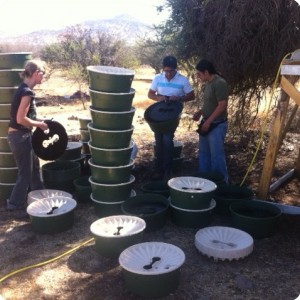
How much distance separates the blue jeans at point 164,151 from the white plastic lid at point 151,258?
2.20m

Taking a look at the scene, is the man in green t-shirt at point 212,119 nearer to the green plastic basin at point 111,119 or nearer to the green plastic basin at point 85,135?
the green plastic basin at point 111,119

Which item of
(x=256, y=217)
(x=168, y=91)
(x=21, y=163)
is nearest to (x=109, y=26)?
(x=168, y=91)

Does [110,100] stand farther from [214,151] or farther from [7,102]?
[214,151]

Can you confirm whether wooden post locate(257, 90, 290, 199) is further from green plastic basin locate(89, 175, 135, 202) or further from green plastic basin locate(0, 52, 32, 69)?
green plastic basin locate(0, 52, 32, 69)

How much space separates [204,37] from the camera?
6.29 meters

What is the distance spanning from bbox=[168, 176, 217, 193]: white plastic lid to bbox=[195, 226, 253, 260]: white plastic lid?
0.52 metres

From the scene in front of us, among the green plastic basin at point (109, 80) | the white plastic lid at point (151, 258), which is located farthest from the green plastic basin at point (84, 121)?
the white plastic lid at point (151, 258)

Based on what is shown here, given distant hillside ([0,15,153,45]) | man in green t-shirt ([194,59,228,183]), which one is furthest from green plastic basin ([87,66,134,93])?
distant hillside ([0,15,153,45])

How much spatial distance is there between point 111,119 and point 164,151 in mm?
1447

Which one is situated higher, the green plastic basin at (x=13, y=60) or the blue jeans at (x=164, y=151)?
the green plastic basin at (x=13, y=60)

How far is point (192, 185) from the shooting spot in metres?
4.82

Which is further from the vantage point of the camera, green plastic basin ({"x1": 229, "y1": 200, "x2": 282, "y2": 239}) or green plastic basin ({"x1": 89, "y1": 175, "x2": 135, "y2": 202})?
green plastic basin ({"x1": 89, "y1": 175, "x2": 135, "y2": 202})

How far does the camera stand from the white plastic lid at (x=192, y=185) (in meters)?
4.54

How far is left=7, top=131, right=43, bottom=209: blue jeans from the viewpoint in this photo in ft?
15.5
